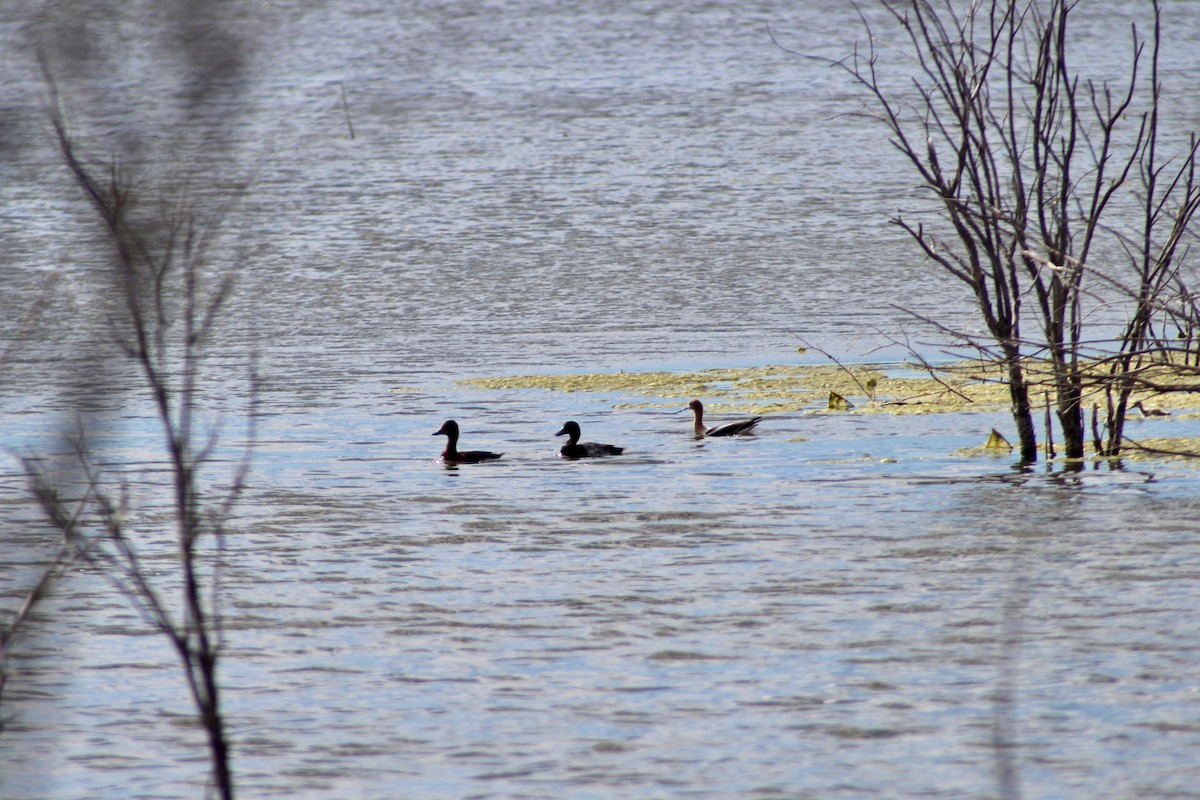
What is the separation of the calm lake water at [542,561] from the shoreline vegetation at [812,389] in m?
0.29

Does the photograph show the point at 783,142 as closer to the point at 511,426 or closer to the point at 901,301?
the point at 901,301

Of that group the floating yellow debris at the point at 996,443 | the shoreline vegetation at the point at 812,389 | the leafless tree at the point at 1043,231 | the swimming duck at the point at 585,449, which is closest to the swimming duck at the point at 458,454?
the swimming duck at the point at 585,449

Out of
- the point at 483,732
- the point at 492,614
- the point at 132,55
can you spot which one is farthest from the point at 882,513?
the point at 132,55

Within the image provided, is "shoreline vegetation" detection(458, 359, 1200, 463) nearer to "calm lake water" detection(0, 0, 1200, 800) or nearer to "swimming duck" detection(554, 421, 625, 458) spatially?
"calm lake water" detection(0, 0, 1200, 800)

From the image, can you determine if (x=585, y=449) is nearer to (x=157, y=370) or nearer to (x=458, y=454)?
(x=458, y=454)

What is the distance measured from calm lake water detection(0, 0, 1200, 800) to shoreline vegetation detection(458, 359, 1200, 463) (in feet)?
0.95

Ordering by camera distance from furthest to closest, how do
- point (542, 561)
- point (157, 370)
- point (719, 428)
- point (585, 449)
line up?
point (719, 428) → point (585, 449) → point (542, 561) → point (157, 370)

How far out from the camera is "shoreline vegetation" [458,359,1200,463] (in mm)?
14422

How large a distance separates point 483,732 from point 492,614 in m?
1.77

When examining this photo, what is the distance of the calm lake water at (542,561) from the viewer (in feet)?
12.1

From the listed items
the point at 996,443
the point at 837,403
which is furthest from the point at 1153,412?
the point at 837,403

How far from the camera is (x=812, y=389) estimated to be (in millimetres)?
15766

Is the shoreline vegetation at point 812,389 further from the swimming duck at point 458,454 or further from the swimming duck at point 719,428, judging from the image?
the swimming duck at point 458,454

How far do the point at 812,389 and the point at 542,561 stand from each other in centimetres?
679
